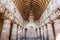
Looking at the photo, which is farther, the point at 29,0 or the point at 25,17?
the point at 25,17

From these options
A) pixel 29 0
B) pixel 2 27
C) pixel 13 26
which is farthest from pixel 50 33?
pixel 29 0

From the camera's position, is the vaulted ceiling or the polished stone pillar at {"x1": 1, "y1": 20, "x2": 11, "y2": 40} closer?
the polished stone pillar at {"x1": 1, "y1": 20, "x2": 11, "y2": 40}

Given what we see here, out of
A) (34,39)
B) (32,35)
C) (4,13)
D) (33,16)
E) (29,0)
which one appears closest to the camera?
(4,13)

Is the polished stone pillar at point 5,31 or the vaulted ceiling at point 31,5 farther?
the vaulted ceiling at point 31,5

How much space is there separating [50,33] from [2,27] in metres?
6.28

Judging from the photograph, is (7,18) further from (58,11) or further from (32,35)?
(32,35)

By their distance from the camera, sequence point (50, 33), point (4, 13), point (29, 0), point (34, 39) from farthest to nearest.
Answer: point (29, 0) → point (34, 39) → point (50, 33) → point (4, 13)

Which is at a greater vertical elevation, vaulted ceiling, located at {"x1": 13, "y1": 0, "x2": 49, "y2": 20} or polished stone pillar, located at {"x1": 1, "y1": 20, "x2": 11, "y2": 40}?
vaulted ceiling, located at {"x1": 13, "y1": 0, "x2": 49, "y2": 20}

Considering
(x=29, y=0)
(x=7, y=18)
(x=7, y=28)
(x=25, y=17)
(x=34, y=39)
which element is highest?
(x=29, y=0)

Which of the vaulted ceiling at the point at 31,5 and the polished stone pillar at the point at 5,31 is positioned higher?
the vaulted ceiling at the point at 31,5

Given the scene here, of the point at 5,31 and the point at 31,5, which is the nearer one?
the point at 5,31

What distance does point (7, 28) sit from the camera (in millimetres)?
12070

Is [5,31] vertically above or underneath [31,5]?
underneath

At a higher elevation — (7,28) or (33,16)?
(33,16)
